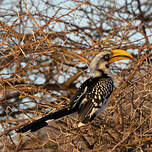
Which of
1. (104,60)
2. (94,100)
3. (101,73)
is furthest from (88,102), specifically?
(104,60)

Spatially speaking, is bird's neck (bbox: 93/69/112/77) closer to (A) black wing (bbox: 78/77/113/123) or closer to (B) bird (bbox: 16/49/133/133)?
(B) bird (bbox: 16/49/133/133)

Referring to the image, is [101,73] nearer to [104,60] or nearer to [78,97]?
[104,60]

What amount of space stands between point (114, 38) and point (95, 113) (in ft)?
3.41

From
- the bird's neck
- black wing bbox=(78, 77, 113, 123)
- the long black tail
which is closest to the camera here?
the long black tail

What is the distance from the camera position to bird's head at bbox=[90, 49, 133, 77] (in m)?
2.94

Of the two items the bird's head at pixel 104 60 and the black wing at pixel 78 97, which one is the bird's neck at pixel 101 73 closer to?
the bird's head at pixel 104 60

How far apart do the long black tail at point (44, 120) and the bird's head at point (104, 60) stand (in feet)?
1.79

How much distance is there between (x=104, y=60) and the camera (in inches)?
118

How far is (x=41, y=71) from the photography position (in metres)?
3.93

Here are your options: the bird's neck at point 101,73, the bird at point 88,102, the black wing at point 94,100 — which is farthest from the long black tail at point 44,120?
the bird's neck at point 101,73

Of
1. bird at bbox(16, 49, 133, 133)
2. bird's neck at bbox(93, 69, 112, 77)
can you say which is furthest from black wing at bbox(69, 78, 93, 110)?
bird's neck at bbox(93, 69, 112, 77)

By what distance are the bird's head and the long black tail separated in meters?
0.55

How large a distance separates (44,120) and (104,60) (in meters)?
0.94

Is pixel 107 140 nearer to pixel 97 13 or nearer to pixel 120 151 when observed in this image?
pixel 120 151
